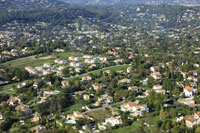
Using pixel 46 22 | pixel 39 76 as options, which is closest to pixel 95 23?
pixel 46 22

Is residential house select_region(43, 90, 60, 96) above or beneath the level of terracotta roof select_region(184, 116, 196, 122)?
beneath

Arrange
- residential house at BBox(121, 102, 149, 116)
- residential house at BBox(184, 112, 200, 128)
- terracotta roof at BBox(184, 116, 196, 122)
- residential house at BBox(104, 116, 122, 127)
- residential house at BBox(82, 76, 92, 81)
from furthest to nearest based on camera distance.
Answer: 1. residential house at BBox(82, 76, 92, 81)
2. residential house at BBox(121, 102, 149, 116)
3. residential house at BBox(104, 116, 122, 127)
4. terracotta roof at BBox(184, 116, 196, 122)
5. residential house at BBox(184, 112, 200, 128)

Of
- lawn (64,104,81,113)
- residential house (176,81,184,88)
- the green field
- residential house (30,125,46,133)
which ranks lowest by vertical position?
the green field

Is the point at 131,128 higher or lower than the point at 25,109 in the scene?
higher

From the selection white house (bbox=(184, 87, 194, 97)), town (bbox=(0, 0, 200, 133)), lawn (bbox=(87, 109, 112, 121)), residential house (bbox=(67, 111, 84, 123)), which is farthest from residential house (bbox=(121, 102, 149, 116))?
white house (bbox=(184, 87, 194, 97))

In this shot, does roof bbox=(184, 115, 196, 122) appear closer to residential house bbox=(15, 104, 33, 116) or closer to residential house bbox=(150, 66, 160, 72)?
residential house bbox=(15, 104, 33, 116)

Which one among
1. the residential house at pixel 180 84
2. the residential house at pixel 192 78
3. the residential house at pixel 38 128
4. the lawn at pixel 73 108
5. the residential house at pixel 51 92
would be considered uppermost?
the residential house at pixel 38 128

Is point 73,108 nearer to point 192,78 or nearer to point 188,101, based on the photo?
point 188,101

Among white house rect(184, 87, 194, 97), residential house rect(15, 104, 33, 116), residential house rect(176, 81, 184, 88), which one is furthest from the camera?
residential house rect(176, 81, 184, 88)

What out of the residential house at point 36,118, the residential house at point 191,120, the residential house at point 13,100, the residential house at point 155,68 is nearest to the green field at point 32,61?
the residential house at point 13,100

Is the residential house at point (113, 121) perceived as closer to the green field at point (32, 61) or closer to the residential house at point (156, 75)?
the residential house at point (156, 75)

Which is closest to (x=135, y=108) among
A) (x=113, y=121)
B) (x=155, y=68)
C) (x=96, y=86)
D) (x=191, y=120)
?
(x=113, y=121)

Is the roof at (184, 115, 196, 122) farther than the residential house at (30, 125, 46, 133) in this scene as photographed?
No
